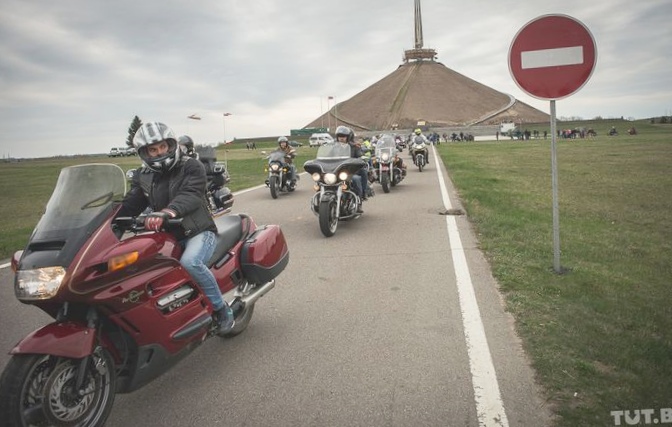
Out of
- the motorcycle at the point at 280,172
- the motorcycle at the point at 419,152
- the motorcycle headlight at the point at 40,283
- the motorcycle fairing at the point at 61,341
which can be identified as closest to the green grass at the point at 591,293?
the motorcycle fairing at the point at 61,341

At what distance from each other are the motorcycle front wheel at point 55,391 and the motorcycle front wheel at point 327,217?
552 cm

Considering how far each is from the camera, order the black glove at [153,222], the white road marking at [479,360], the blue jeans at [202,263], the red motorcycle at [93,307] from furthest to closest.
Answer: the blue jeans at [202,263] < the black glove at [153,222] < the white road marking at [479,360] < the red motorcycle at [93,307]

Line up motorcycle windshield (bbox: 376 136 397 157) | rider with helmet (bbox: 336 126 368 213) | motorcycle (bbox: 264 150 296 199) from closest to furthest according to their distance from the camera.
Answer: rider with helmet (bbox: 336 126 368 213), motorcycle (bbox: 264 150 296 199), motorcycle windshield (bbox: 376 136 397 157)

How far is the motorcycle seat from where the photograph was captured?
4039 mm

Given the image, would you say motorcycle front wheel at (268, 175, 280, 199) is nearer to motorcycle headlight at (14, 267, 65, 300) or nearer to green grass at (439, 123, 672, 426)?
Result: green grass at (439, 123, 672, 426)

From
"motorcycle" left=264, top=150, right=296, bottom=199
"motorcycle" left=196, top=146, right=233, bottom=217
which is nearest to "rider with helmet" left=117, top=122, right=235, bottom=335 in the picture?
"motorcycle" left=196, top=146, right=233, bottom=217

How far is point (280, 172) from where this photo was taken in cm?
1449

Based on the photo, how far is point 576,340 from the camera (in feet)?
13.2

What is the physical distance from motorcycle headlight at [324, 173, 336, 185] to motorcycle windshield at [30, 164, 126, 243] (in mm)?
5521

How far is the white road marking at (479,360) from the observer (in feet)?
10.2

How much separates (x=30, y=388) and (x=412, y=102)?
446 ft

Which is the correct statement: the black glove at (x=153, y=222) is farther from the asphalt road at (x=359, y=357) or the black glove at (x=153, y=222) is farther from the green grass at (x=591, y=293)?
the green grass at (x=591, y=293)

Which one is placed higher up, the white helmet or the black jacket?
the white helmet

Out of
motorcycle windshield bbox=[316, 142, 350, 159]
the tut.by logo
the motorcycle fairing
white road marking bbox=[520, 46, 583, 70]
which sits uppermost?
white road marking bbox=[520, 46, 583, 70]
